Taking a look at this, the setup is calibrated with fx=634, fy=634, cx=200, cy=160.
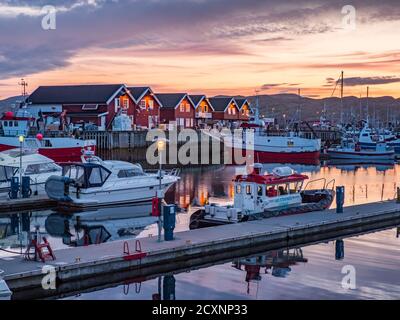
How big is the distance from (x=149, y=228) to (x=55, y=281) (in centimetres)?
1088

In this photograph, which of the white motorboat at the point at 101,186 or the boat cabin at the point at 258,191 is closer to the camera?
the boat cabin at the point at 258,191

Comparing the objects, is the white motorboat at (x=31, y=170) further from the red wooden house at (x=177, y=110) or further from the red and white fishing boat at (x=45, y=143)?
the red wooden house at (x=177, y=110)

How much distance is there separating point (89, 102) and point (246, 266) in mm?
59443

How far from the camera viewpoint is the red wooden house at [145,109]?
81000 millimetres

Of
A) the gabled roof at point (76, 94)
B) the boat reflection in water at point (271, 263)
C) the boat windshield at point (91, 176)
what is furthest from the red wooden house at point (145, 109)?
the boat reflection in water at point (271, 263)

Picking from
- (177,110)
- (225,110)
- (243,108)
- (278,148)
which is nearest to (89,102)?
(177,110)

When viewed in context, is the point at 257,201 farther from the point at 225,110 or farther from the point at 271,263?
the point at 225,110

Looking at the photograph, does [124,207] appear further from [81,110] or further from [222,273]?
[81,110]

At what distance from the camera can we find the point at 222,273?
728 inches

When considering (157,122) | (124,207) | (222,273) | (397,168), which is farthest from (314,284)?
(157,122)

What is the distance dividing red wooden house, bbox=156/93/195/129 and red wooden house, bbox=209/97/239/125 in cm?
705

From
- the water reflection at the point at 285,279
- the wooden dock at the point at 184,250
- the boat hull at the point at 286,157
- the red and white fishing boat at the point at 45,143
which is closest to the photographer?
the wooden dock at the point at 184,250

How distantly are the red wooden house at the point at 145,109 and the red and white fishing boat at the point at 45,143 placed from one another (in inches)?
887
